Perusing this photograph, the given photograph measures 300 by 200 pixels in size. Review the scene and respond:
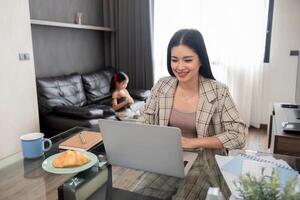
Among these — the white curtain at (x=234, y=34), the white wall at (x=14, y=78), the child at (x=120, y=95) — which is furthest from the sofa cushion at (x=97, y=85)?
the white curtain at (x=234, y=34)

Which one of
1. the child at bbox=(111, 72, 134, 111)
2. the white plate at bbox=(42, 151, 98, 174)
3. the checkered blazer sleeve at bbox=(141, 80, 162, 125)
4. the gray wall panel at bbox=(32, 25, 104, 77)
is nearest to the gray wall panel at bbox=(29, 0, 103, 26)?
the gray wall panel at bbox=(32, 25, 104, 77)

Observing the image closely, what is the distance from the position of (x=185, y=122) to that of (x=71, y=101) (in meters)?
2.22

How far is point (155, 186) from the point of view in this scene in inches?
40.4

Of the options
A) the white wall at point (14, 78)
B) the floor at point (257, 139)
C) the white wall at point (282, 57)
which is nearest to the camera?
the white wall at point (14, 78)

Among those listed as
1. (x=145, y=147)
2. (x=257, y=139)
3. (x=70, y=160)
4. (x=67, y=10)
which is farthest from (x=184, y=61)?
(x=67, y=10)

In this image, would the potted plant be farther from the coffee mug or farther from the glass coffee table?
the coffee mug

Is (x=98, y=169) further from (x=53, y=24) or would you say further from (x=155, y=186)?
(x=53, y=24)

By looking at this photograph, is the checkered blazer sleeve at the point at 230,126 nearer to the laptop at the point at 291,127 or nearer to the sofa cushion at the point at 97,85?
the laptop at the point at 291,127

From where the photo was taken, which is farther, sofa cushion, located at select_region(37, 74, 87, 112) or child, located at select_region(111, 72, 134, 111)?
child, located at select_region(111, 72, 134, 111)

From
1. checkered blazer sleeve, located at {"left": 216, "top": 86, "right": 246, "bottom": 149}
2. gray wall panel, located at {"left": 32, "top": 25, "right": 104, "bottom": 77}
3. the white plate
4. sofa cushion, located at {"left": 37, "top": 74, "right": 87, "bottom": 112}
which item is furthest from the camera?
gray wall panel, located at {"left": 32, "top": 25, "right": 104, "bottom": 77}

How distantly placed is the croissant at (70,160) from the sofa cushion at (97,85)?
2.65 meters

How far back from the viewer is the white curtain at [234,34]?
3.70 meters

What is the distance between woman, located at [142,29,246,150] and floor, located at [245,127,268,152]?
6.24ft

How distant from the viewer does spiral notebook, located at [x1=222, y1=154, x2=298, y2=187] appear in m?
1.06
